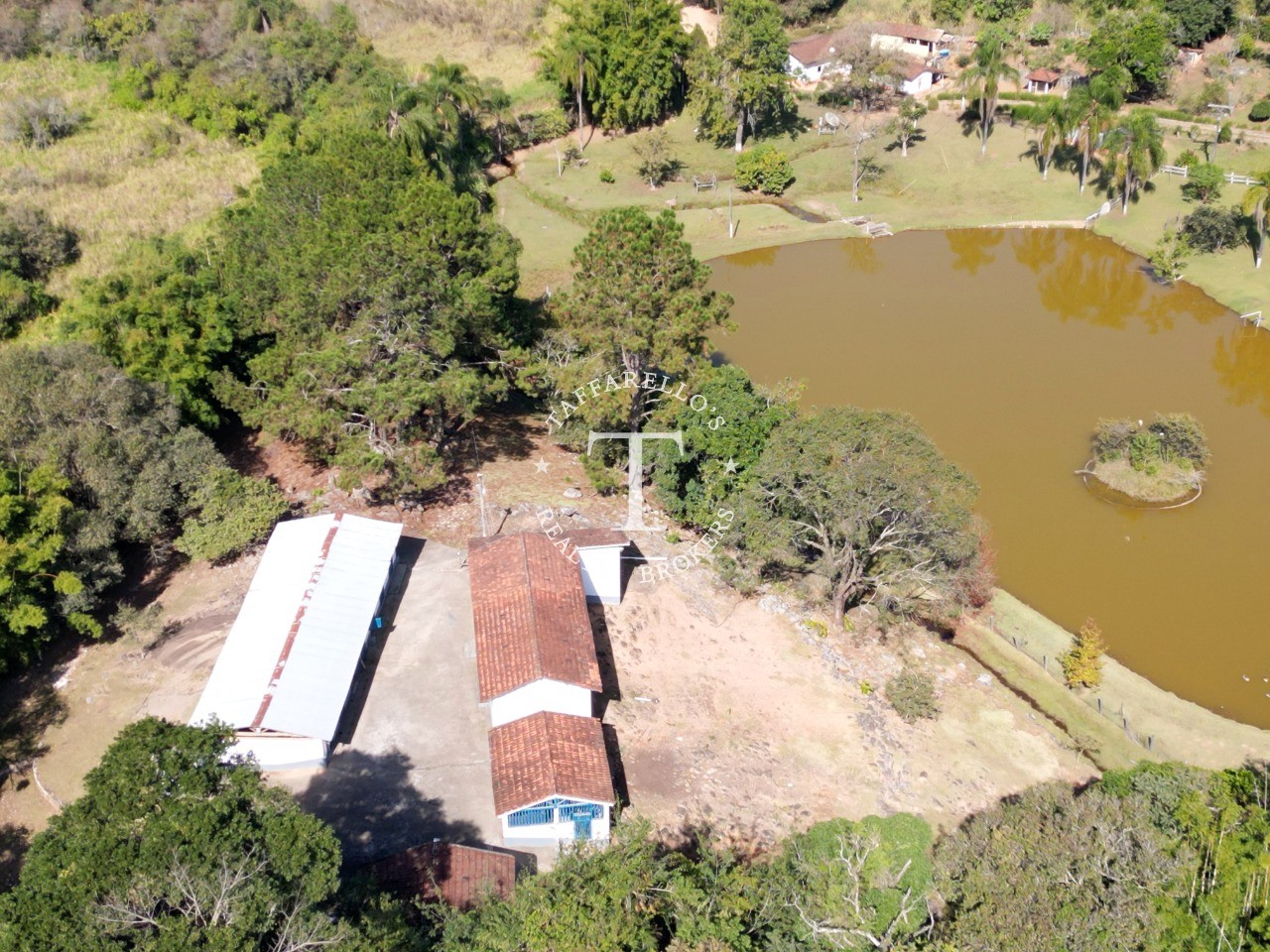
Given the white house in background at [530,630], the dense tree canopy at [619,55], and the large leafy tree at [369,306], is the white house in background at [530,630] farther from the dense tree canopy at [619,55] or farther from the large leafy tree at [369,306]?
the dense tree canopy at [619,55]

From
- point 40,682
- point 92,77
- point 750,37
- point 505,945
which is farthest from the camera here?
point 92,77

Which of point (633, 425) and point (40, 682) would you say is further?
point (633, 425)

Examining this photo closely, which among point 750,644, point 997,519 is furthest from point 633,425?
point 997,519

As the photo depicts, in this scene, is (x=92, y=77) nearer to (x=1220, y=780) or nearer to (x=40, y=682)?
(x=40, y=682)

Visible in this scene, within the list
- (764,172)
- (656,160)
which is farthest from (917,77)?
(656,160)

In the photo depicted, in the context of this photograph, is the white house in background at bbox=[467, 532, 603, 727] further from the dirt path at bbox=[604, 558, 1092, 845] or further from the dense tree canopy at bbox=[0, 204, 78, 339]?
the dense tree canopy at bbox=[0, 204, 78, 339]
